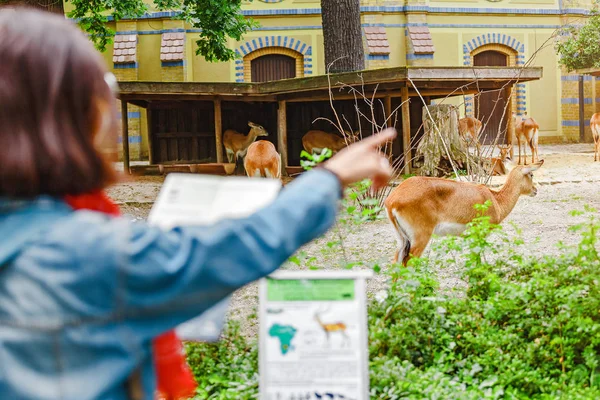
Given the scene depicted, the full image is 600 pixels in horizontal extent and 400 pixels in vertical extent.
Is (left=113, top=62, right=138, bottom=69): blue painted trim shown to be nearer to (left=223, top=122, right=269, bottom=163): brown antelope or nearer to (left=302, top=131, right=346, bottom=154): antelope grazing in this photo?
(left=223, top=122, right=269, bottom=163): brown antelope

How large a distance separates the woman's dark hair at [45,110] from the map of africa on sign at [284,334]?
1181 mm

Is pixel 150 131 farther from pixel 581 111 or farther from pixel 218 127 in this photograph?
pixel 581 111

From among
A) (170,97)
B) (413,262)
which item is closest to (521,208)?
(413,262)

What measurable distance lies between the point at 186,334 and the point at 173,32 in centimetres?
2475

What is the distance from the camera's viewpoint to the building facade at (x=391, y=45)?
84.1 feet

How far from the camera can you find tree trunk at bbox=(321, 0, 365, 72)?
14.2m

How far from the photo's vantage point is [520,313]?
4473 mm

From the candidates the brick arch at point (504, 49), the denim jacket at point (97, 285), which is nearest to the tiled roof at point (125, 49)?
the brick arch at point (504, 49)

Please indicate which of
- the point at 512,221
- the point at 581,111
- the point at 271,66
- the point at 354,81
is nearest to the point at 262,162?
the point at 354,81

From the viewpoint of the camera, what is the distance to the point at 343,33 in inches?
562

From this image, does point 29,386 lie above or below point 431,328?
above

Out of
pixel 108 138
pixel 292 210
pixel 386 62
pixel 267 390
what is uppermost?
pixel 386 62

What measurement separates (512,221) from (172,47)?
18.5 m

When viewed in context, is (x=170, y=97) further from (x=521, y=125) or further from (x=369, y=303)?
(x=369, y=303)
